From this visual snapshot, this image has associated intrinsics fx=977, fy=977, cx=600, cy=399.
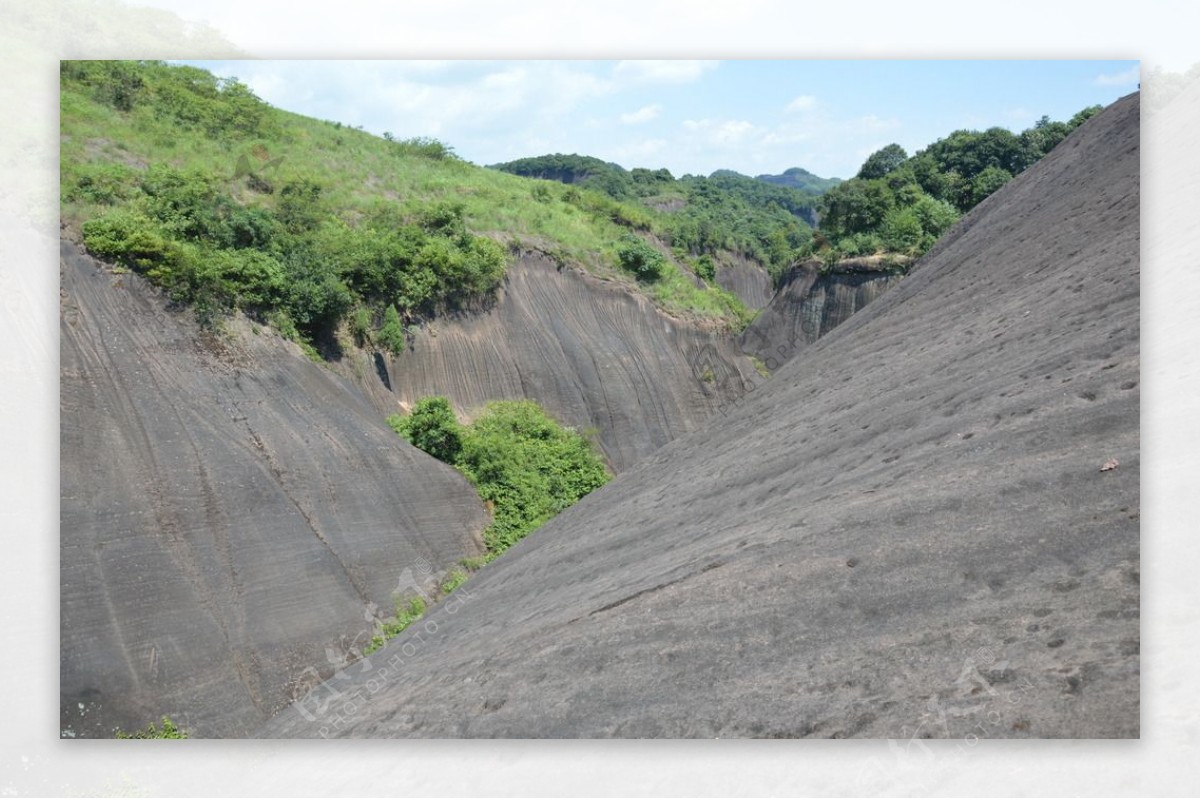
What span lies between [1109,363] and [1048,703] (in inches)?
99.8

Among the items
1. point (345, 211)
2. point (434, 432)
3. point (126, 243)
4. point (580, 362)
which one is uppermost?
point (345, 211)

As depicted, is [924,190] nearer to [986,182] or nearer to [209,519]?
[986,182]

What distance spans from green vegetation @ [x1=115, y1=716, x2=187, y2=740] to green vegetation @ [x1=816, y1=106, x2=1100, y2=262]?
23787mm

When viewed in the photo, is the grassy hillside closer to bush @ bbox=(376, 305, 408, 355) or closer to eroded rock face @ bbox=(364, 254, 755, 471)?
bush @ bbox=(376, 305, 408, 355)

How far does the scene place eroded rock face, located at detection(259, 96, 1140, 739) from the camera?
498 cm

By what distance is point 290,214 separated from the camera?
60.6ft

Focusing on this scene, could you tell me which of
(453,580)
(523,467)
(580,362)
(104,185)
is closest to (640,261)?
(580,362)

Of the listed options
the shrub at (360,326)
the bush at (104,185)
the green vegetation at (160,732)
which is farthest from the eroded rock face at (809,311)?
the green vegetation at (160,732)

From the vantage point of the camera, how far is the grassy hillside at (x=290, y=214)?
14.7 m

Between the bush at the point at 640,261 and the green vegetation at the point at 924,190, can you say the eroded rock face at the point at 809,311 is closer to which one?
the green vegetation at the point at 924,190

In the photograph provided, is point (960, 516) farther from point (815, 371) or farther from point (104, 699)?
point (104, 699)

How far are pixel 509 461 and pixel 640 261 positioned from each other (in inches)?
379

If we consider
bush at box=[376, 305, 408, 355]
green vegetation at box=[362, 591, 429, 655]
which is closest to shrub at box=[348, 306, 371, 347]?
bush at box=[376, 305, 408, 355]

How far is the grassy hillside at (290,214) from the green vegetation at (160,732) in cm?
674
